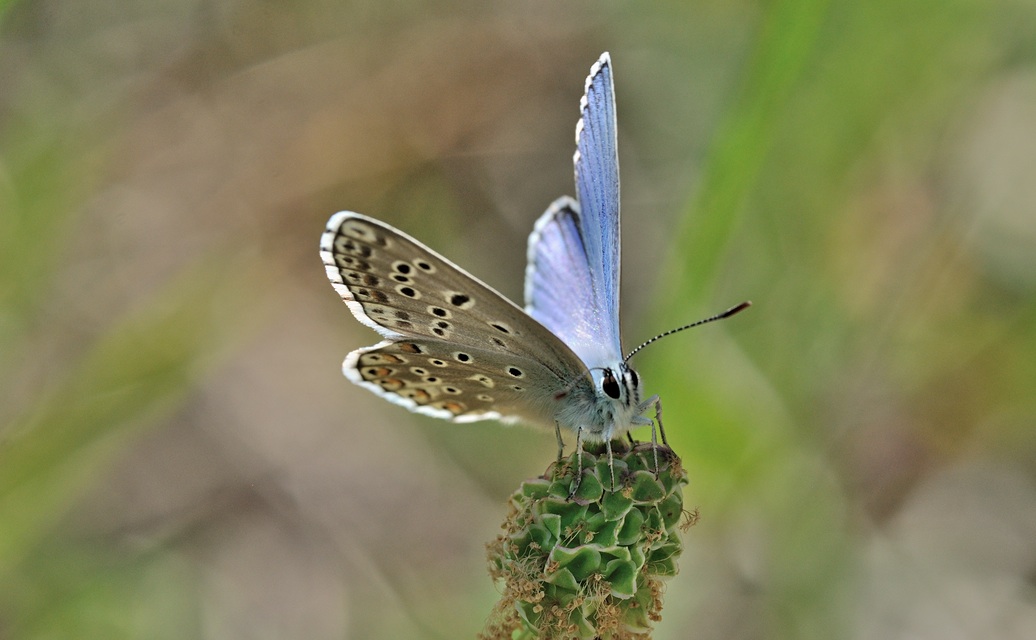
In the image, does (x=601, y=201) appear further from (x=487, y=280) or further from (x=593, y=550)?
(x=487, y=280)

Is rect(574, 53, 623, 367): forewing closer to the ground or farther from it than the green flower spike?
farther from it

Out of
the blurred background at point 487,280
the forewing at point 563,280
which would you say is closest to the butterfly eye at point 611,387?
the forewing at point 563,280

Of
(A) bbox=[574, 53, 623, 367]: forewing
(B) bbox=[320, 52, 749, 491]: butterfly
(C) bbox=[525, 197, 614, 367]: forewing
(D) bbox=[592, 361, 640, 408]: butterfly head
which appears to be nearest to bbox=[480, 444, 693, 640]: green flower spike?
(B) bbox=[320, 52, 749, 491]: butterfly

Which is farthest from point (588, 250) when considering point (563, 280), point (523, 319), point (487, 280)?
point (487, 280)

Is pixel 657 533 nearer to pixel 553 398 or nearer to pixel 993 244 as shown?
pixel 553 398

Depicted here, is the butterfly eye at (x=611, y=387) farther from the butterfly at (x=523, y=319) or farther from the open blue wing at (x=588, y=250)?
the open blue wing at (x=588, y=250)

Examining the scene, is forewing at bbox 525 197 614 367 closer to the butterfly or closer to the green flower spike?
the butterfly

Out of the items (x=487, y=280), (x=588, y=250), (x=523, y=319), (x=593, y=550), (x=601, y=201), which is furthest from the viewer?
(x=487, y=280)
